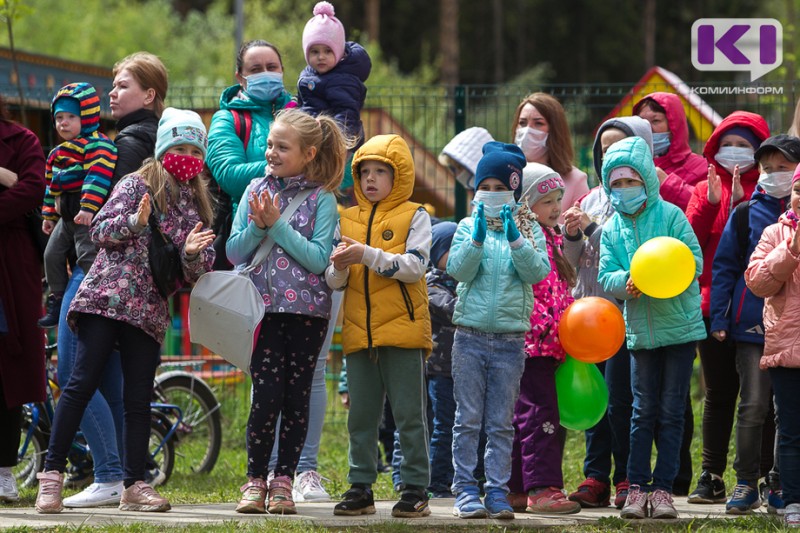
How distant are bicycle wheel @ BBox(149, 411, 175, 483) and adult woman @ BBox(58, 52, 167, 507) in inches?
48.9

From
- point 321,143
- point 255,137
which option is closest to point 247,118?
point 255,137

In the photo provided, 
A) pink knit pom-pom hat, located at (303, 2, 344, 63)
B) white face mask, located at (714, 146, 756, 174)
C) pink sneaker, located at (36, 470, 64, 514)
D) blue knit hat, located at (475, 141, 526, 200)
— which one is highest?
pink knit pom-pom hat, located at (303, 2, 344, 63)

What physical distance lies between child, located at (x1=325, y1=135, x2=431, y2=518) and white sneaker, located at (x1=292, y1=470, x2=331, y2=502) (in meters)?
0.74

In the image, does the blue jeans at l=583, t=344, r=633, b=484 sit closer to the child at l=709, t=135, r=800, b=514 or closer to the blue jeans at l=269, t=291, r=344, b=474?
the child at l=709, t=135, r=800, b=514

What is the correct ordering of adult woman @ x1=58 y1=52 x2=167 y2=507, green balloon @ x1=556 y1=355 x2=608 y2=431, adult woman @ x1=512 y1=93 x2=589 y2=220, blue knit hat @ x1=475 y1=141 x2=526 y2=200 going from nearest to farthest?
blue knit hat @ x1=475 y1=141 x2=526 y2=200 → green balloon @ x1=556 y1=355 x2=608 y2=431 → adult woman @ x1=58 y1=52 x2=167 y2=507 → adult woman @ x1=512 y1=93 x2=589 y2=220

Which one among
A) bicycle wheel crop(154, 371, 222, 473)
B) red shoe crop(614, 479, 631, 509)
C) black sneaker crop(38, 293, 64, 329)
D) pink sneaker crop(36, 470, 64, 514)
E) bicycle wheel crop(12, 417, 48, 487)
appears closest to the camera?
pink sneaker crop(36, 470, 64, 514)

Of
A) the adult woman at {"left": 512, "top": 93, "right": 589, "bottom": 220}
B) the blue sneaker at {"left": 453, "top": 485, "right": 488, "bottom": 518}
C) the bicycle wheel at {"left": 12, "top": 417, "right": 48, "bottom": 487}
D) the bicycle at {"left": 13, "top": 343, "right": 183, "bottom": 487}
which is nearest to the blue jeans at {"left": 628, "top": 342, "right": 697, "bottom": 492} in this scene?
the blue sneaker at {"left": 453, "top": 485, "right": 488, "bottom": 518}

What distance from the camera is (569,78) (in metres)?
52.1

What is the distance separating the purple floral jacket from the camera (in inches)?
227

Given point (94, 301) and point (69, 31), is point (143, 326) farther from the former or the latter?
point (69, 31)

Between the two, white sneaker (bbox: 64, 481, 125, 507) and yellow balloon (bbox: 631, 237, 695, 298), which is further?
white sneaker (bbox: 64, 481, 125, 507)

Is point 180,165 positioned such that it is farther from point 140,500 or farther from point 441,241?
point 441,241

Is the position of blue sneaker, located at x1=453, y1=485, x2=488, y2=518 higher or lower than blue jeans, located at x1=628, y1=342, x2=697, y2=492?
lower

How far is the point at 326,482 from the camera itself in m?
7.83
